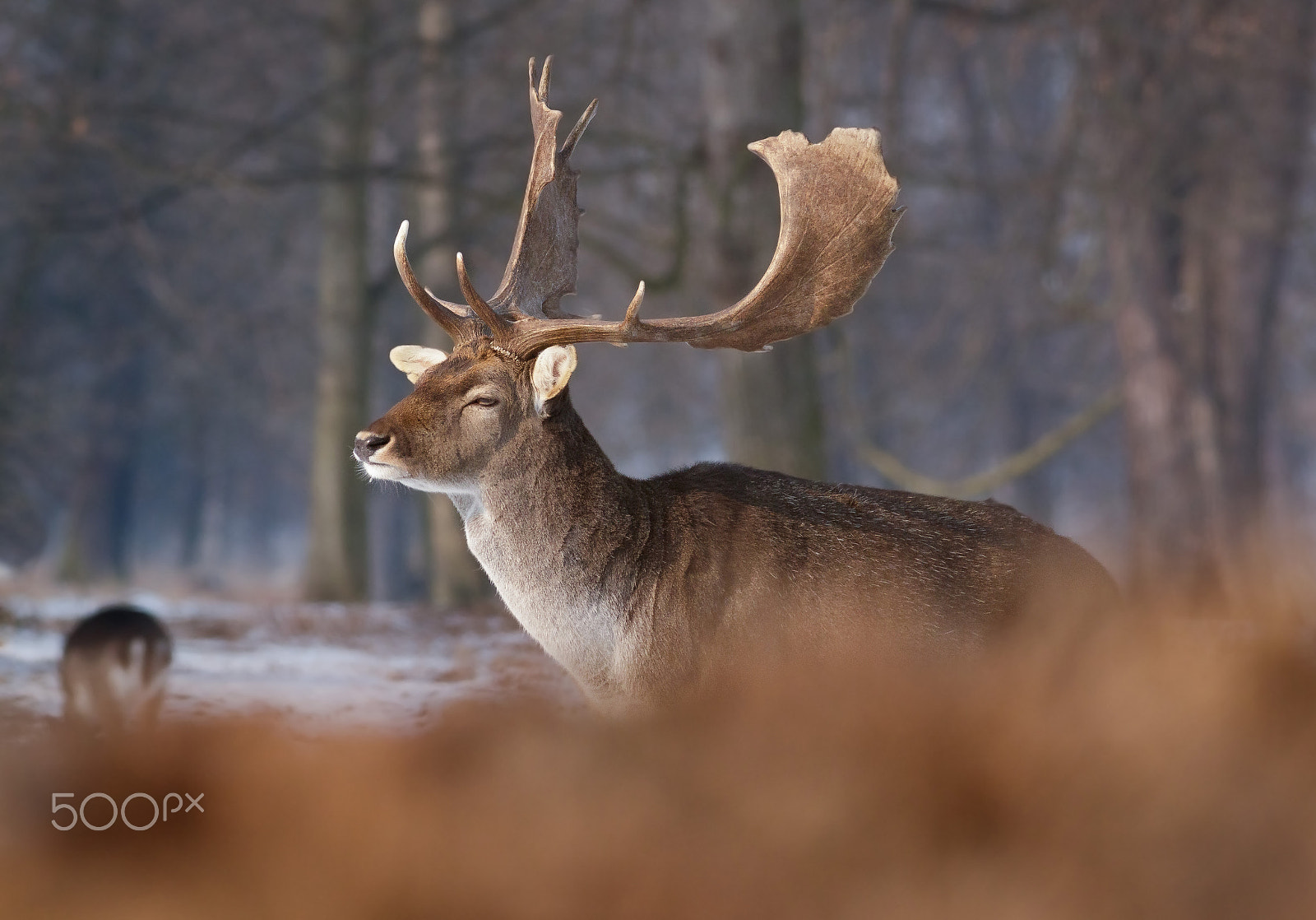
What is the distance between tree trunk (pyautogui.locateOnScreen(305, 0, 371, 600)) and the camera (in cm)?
1482

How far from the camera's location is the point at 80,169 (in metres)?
19.3

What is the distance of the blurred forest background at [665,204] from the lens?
9.85 meters

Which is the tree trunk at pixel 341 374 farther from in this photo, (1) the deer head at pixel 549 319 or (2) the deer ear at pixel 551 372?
(2) the deer ear at pixel 551 372

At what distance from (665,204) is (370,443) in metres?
8.94

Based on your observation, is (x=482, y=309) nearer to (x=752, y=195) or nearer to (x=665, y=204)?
(x=752, y=195)

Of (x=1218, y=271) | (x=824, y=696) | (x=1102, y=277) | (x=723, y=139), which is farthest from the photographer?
(x=1102, y=277)

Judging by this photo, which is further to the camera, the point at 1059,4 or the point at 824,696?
the point at 1059,4

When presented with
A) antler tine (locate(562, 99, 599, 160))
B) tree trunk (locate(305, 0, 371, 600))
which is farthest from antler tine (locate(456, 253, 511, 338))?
tree trunk (locate(305, 0, 371, 600))

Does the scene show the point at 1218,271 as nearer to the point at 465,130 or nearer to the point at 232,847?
the point at 465,130

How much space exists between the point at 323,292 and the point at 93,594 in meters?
4.27

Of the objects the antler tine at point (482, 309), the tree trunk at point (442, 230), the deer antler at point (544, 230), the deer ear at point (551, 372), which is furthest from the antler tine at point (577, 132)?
the tree trunk at point (442, 230)

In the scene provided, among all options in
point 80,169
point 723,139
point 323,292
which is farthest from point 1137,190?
point 80,169

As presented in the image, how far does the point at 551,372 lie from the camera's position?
4.27 meters

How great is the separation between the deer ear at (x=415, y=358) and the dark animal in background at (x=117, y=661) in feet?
4.52
